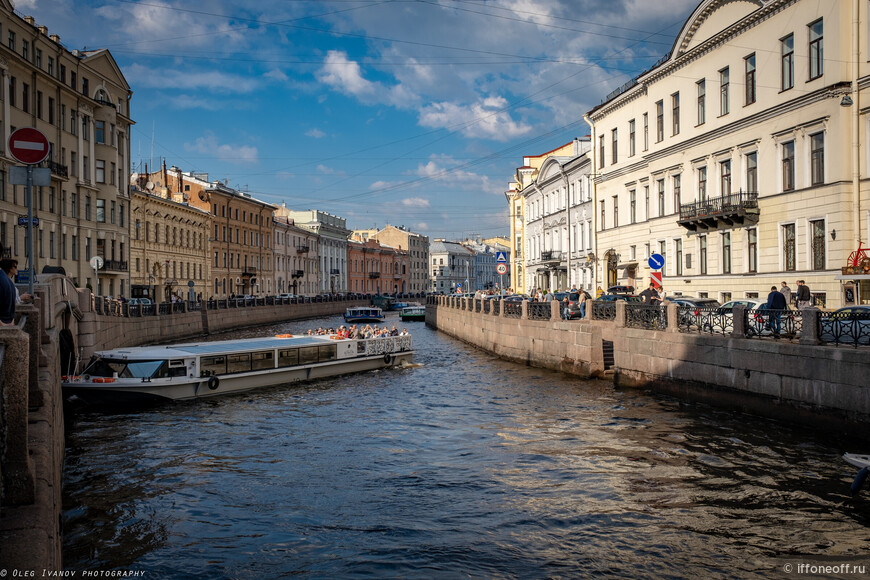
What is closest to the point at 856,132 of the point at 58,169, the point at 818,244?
the point at 818,244

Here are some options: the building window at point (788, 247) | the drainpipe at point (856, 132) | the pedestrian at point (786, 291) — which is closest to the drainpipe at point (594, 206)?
the building window at point (788, 247)

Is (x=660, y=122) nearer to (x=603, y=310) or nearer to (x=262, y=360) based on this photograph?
(x=603, y=310)

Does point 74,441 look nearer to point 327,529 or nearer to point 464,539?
point 327,529

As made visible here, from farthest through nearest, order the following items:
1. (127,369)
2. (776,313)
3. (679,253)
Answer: (679,253), (127,369), (776,313)

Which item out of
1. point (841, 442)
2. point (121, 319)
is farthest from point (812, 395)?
point (121, 319)

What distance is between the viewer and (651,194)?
36.7 meters

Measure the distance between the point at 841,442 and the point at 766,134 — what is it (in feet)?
55.9

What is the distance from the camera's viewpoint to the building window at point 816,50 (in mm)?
24078

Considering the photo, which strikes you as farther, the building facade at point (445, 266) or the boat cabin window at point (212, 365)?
the building facade at point (445, 266)

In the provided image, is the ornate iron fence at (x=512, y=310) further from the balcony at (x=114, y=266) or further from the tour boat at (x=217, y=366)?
the balcony at (x=114, y=266)

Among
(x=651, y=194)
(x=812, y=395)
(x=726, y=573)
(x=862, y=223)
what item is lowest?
(x=726, y=573)

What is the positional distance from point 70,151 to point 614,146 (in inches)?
1162

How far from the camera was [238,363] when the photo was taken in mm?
22406

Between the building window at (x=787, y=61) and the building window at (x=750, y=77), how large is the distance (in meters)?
1.96
